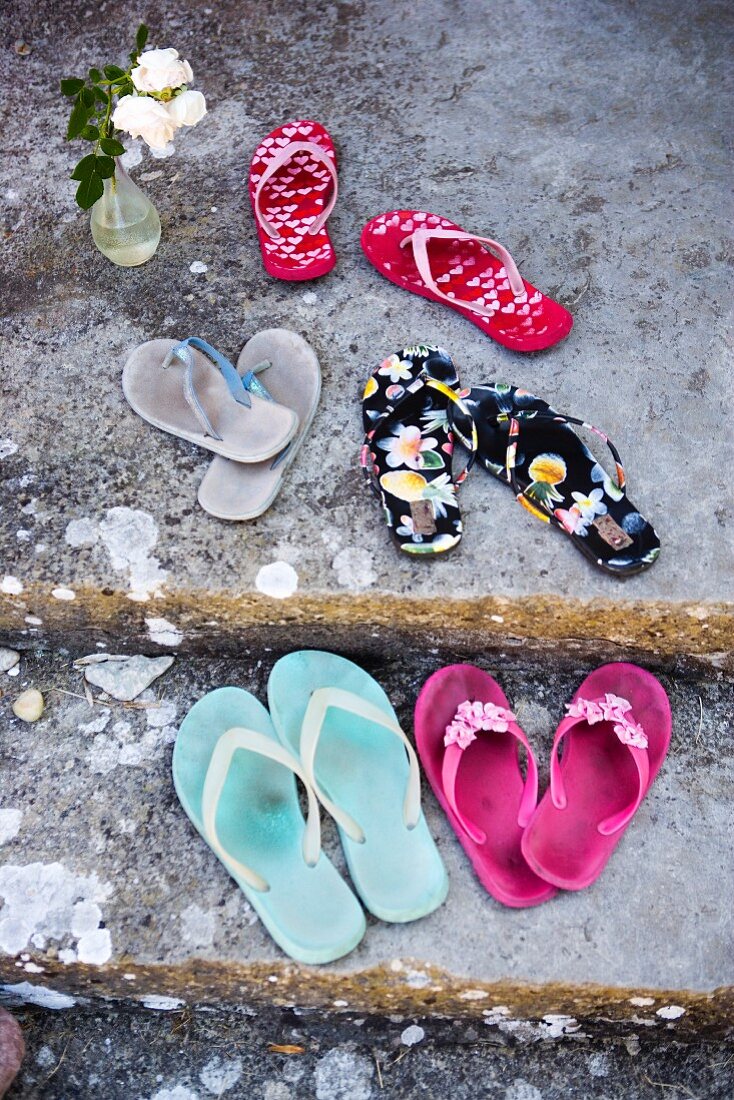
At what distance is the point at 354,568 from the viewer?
1617mm

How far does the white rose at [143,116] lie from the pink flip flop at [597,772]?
1.30 meters

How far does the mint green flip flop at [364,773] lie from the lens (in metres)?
1.47

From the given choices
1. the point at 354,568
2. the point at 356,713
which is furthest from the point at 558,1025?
the point at 354,568

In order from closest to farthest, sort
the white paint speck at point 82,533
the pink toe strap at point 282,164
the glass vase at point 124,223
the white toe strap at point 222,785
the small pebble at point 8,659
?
the white toe strap at point 222,785 → the white paint speck at point 82,533 → the small pebble at point 8,659 → the glass vase at point 124,223 → the pink toe strap at point 282,164

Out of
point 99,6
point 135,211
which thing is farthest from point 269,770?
point 99,6

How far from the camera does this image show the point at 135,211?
190 cm

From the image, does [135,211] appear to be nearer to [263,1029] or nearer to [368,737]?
[368,737]

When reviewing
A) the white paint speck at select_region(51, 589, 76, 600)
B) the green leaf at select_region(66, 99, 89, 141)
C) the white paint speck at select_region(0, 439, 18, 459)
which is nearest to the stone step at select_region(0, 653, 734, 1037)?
the white paint speck at select_region(51, 589, 76, 600)

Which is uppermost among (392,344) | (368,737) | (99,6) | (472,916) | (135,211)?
(99,6)

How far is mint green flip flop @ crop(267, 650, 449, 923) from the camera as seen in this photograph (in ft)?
4.83

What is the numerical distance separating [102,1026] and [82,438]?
113cm

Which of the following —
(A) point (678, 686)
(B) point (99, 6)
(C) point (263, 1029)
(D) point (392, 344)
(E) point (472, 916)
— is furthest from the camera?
(B) point (99, 6)

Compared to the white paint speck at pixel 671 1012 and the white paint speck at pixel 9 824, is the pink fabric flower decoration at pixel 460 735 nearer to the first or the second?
the white paint speck at pixel 671 1012

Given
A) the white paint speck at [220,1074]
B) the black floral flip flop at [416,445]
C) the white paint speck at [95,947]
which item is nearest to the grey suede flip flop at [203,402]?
the black floral flip flop at [416,445]
